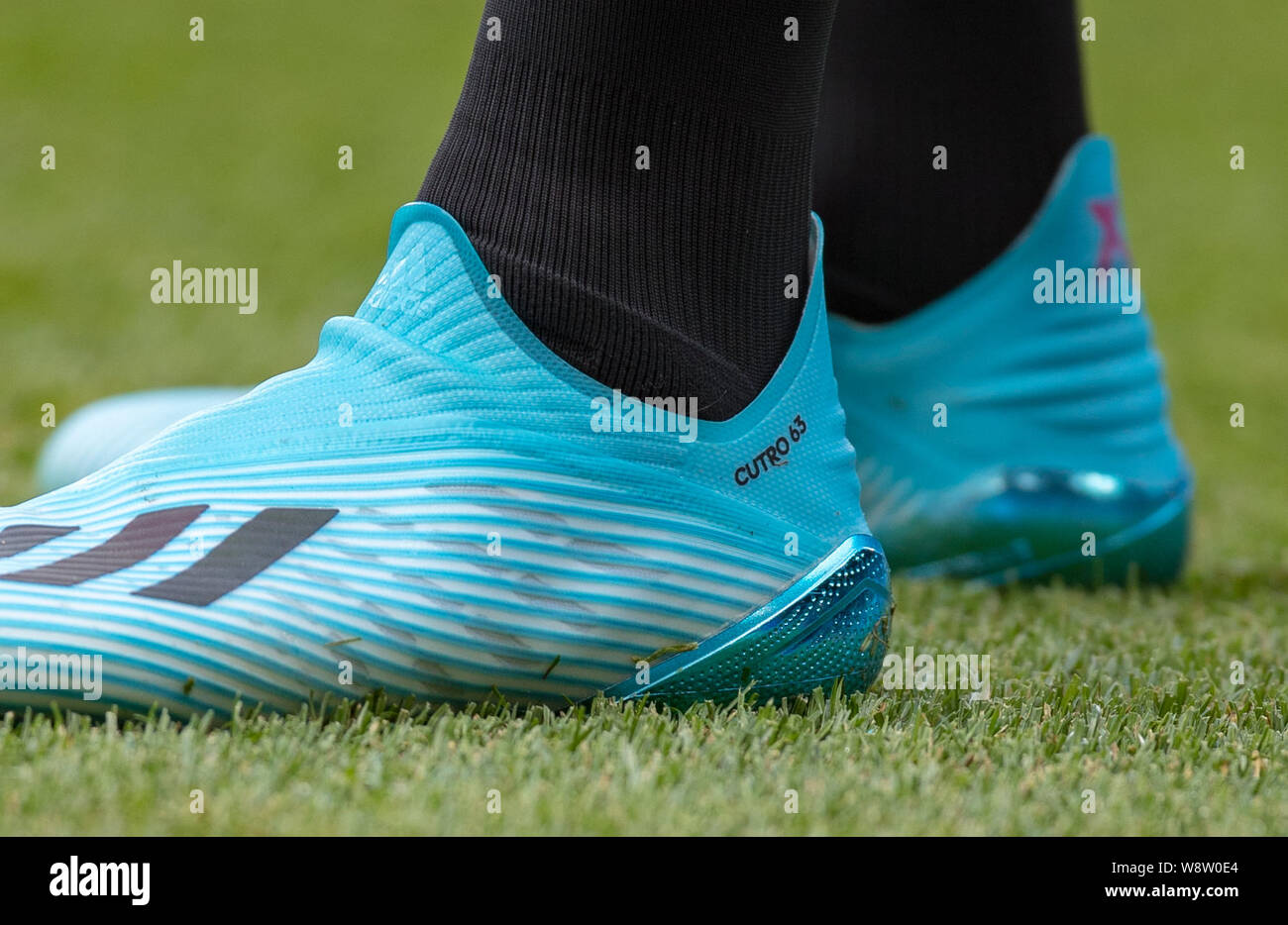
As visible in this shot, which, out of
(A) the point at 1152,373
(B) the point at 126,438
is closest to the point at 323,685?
(B) the point at 126,438

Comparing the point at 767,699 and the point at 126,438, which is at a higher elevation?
the point at 126,438

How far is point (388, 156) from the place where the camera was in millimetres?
6801

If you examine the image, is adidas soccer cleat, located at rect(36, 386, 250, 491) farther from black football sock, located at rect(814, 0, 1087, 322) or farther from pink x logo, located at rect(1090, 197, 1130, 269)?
pink x logo, located at rect(1090, 197, 1130, 269)

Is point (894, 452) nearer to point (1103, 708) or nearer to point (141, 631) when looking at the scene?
point (1103, 708)

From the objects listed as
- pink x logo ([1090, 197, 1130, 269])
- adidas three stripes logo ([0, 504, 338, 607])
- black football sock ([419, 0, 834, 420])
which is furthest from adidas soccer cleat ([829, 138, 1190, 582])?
adidas three stripes logo ([0, 504, 338, 607])

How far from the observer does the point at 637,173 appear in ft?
3.33

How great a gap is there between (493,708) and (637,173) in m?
0.39

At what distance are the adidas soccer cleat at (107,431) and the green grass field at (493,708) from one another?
210 millimetres

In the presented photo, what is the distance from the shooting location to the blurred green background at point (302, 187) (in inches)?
128

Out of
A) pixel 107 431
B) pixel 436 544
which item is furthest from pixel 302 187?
pixel 436 544

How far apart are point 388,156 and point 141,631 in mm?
6220

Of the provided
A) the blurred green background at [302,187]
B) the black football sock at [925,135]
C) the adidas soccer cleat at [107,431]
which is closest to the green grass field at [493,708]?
the blurred green background at [302,187]

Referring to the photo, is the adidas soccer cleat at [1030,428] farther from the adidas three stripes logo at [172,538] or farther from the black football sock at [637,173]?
the adidas three stripes logo at [172,538]

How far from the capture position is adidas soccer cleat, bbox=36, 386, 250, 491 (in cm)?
171
